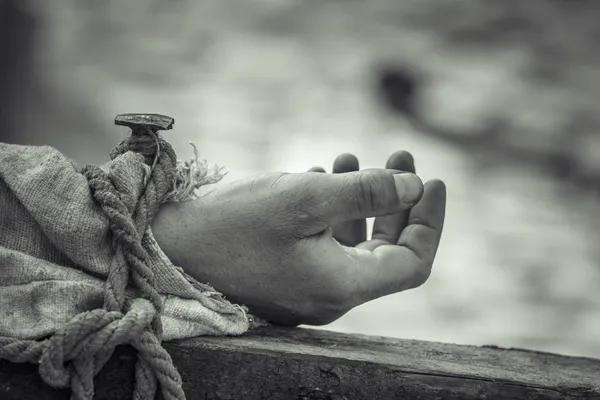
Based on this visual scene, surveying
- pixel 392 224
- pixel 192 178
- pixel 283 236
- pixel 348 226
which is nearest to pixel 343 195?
pixel 283 236

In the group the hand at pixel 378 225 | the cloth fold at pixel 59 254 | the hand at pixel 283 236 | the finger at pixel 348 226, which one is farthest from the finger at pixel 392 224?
the cloth fold at pixel 59 254

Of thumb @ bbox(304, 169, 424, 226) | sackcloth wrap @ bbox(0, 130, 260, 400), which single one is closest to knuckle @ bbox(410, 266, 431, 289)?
thumb @ bbox(304, 169, 424, 226)

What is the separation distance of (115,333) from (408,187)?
2.01 feet

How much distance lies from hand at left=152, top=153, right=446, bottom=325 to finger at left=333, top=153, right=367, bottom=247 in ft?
1.46

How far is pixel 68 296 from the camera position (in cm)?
100

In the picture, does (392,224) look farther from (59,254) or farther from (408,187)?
(59,254)

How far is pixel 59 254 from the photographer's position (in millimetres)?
1092

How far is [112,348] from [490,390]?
605 mm

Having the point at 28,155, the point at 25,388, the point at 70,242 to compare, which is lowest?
the point at 25,388

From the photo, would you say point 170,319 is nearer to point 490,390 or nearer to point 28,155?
point 28,155

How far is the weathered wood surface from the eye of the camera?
3.21 feet

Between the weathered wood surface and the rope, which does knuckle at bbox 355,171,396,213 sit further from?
the rope

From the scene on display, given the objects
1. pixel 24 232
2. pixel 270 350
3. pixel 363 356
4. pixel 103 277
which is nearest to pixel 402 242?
pixel 363 356

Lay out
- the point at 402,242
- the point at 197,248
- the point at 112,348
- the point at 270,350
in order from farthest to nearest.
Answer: the point at 402,242, the point at 197,248, the point at 270,350, the point at 112,348
